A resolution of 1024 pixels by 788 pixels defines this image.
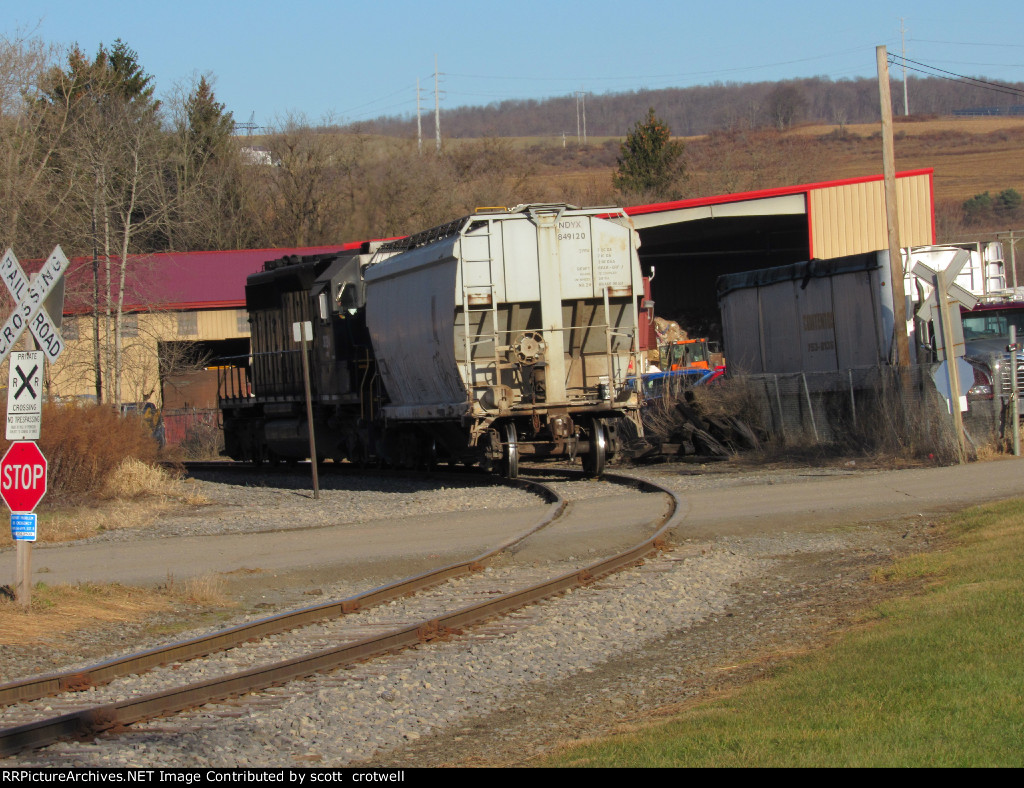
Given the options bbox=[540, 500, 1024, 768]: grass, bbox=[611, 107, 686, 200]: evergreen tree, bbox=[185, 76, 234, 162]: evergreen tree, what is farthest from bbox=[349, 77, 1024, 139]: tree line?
bbox=[540, 500, 1024, 768]: grass

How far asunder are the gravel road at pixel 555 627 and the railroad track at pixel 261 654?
21cm

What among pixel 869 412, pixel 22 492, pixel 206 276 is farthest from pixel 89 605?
pixel 206 276

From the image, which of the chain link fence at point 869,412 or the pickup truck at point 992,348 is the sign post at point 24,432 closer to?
the chain link fence at point 869,412

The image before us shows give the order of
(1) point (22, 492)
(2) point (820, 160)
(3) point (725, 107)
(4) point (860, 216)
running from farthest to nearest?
(3) point (725, 107) < (2) point (820, 160) < (4) point (860, 216) < (1) point (22, 492)

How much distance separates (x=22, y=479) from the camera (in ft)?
32.7

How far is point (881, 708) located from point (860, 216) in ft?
127

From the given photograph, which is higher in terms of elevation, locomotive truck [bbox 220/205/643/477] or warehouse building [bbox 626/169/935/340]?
warehouse building [bbox 626/169/935/340]

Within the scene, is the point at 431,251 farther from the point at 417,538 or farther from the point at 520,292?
the point at 417,538

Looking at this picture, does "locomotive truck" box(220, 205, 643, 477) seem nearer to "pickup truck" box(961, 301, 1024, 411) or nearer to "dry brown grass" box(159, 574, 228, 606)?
"pickup truck" box(961, 301, 1024, 411)

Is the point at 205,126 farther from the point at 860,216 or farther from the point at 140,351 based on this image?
the point at 860,216

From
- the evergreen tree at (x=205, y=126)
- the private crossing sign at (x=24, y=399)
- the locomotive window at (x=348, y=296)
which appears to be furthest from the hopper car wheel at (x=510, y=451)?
the evergreen tree at (x=205, y=126)

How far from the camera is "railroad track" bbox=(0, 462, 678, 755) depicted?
6434 mm

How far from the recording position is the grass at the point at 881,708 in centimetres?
503

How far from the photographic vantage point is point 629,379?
19.4 m
